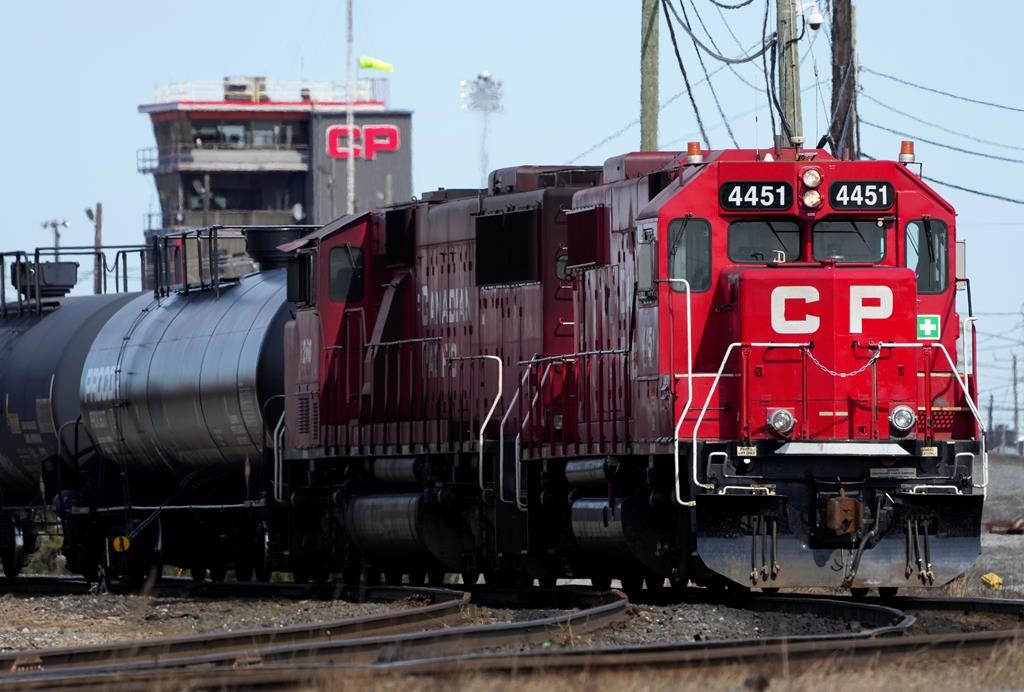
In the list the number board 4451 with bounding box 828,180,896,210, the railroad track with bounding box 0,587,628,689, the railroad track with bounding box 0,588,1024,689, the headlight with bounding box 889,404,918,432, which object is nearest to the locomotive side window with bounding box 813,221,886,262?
the number board 4451 with bounding box 828,180,896,210

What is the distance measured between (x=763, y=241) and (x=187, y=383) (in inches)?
364

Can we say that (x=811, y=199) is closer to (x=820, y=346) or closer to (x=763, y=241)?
(x=763, y=241)

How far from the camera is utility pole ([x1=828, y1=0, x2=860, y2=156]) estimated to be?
25.8 meters

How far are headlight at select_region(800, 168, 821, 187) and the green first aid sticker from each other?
1444 mm

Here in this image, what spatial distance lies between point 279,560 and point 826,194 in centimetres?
876

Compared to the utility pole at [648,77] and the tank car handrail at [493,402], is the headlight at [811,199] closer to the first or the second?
the tank car handrail at [493,402]

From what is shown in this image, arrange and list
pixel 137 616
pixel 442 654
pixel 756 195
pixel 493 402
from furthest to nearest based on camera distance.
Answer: pixel 493 402, pixel 137 616, pixel 756 195, pixel 442 654

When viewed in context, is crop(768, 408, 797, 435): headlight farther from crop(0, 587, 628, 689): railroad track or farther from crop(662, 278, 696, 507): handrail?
crop(0, 587, 628, 689): railroad track

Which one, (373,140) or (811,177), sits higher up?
(373,140)

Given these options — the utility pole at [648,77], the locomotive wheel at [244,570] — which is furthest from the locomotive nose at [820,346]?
the locomotive wheel at [244,570]

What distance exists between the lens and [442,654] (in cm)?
1160

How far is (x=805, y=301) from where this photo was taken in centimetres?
1522

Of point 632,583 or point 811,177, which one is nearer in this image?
point 811,177

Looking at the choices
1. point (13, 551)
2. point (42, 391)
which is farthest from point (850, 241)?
point (13, 551)
